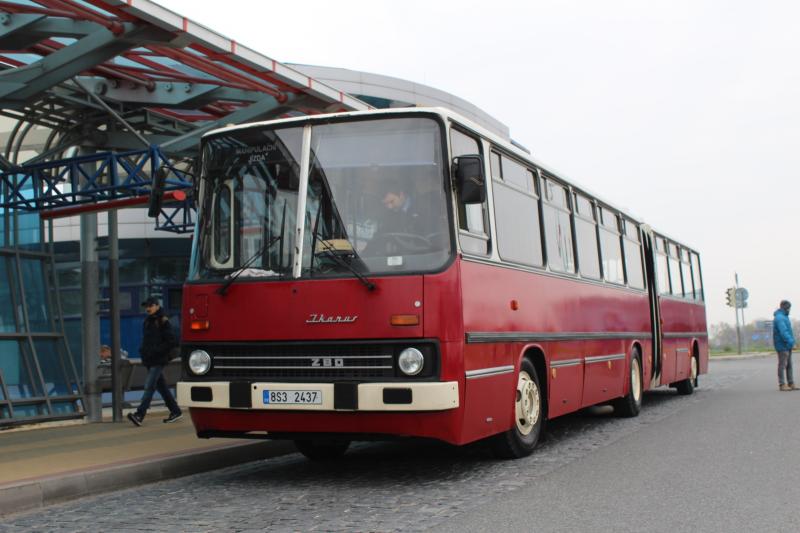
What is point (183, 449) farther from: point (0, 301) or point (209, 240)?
point (0, 301)

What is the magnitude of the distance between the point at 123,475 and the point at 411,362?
2.96 m

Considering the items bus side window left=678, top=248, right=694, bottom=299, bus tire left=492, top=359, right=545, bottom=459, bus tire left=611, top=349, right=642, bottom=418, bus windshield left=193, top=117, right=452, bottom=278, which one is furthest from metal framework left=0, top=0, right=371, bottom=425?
bus side window left=678, top=248, right=694, bottom=299

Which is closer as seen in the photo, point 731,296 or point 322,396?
point 322,396

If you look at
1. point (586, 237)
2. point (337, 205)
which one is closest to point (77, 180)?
point (586, 237)

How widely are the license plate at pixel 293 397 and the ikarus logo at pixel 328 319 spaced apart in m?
0.55

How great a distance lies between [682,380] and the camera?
19203mm

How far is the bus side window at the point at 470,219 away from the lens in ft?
26.2

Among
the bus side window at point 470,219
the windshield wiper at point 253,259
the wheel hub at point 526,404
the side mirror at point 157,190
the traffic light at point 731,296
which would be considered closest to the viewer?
the bus side window at point 470,219

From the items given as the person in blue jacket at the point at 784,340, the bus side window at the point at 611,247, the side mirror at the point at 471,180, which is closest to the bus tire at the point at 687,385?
the person in blue jacket at the point at 784,340

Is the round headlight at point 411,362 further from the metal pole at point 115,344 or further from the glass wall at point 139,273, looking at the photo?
the glass wall at point 139,273

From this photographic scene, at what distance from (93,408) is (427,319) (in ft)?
31.8

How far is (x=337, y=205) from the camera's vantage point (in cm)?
798

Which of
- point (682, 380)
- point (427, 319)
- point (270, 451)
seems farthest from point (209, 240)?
point (682, 380)

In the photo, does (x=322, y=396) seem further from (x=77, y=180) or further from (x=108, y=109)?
(x=77, y=180)
